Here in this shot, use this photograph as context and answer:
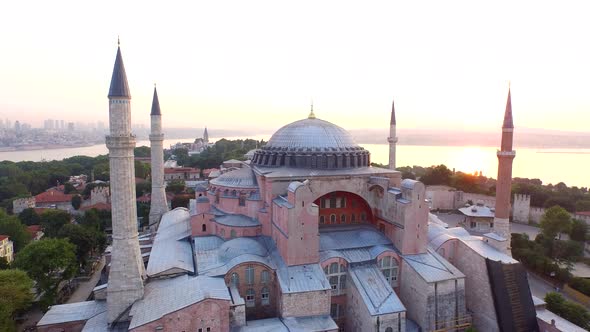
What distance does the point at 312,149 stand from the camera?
22266mm

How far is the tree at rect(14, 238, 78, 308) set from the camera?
1969 centimetres

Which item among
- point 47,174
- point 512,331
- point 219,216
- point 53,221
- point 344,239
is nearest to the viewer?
point 512,331

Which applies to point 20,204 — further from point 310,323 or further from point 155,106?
point 310,323

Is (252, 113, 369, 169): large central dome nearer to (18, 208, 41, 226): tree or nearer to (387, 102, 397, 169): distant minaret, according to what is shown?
(387, 102, 397, 169): distant minaret

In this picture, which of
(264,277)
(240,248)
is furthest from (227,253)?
(264,277)

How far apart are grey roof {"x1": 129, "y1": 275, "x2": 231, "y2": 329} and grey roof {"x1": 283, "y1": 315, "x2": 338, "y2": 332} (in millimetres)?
2928

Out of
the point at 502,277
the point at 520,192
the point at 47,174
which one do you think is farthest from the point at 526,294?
the point at 47,174

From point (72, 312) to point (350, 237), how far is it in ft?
46.0

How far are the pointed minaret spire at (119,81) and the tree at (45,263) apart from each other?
1072 centimetres

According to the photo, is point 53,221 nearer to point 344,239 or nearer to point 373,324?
point 344,239

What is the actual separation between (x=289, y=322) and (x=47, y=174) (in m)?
56.4

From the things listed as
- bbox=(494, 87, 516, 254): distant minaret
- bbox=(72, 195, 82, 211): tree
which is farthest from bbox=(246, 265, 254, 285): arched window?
bbox=(72, 195, 82, 211): tree

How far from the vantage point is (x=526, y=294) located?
17.7 m

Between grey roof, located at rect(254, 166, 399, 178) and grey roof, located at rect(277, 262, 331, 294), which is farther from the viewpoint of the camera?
grey roof, located at rect(254, 166, 399, 178)
